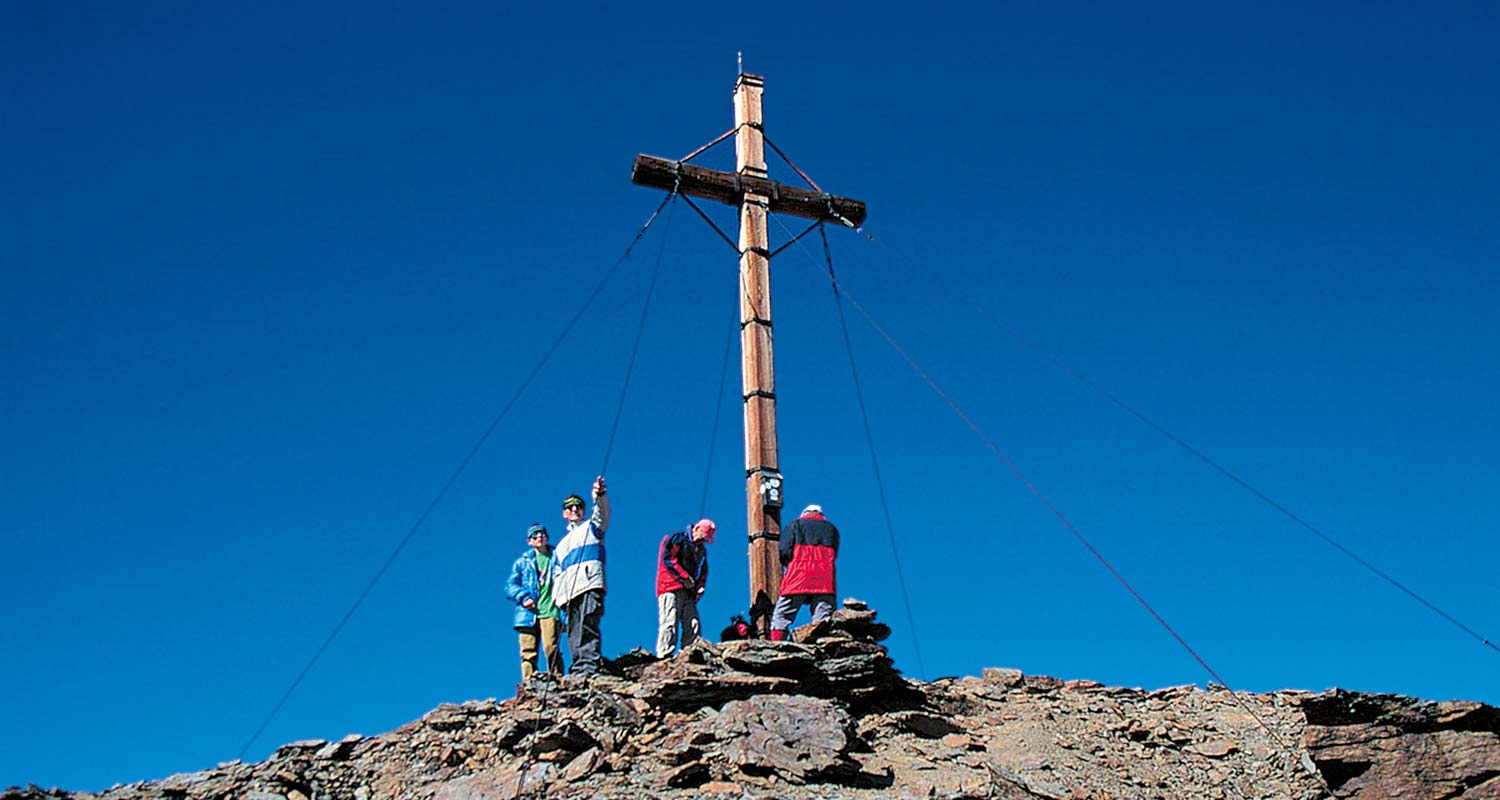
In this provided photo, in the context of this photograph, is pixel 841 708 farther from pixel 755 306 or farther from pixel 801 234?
pixel 801 234

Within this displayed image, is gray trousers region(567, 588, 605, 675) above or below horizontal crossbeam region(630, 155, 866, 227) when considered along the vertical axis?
below

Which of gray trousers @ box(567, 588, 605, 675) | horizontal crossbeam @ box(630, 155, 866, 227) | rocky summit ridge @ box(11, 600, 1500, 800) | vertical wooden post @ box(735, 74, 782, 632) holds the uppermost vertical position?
horizontal crossbeam @ box(630, 155, 866, 227)

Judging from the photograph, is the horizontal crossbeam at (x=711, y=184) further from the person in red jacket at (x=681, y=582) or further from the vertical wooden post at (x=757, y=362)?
the person in red jacket at (x=681, y=582)

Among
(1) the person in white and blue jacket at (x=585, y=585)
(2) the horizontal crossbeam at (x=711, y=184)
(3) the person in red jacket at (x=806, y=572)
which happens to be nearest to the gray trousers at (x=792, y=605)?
(3) the person in red jacket at (x=806, y=572)

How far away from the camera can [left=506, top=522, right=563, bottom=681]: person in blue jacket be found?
1441 centimetres

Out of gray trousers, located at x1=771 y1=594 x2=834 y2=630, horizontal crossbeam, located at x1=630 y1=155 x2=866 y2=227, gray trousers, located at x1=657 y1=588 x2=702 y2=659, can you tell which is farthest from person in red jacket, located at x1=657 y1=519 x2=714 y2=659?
horizontal crossbeam, located at x1=630 y1=155 x2=866 y2=227

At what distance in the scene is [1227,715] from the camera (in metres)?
14.0

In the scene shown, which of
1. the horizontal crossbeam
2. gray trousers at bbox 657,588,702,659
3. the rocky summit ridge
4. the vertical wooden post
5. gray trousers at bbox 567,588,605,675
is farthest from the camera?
the horizontal crossbeam

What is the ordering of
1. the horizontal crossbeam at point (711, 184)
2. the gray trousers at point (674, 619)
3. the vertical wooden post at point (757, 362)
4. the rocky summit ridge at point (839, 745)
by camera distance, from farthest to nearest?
the horizontal crossbeam at point (711, 184) < the vertical wooden post at point (757, 362) < the gray trousers at point (674, 619) < the rocky summit ridge at point (839, 745)

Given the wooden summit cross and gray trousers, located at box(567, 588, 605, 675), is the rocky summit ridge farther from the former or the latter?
the wooden summit cross

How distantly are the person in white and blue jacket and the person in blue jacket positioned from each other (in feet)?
1.35

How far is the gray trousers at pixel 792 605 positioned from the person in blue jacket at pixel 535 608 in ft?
7.75

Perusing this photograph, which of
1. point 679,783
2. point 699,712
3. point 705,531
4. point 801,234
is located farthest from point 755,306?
point 679,783

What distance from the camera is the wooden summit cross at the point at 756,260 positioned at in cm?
1499
